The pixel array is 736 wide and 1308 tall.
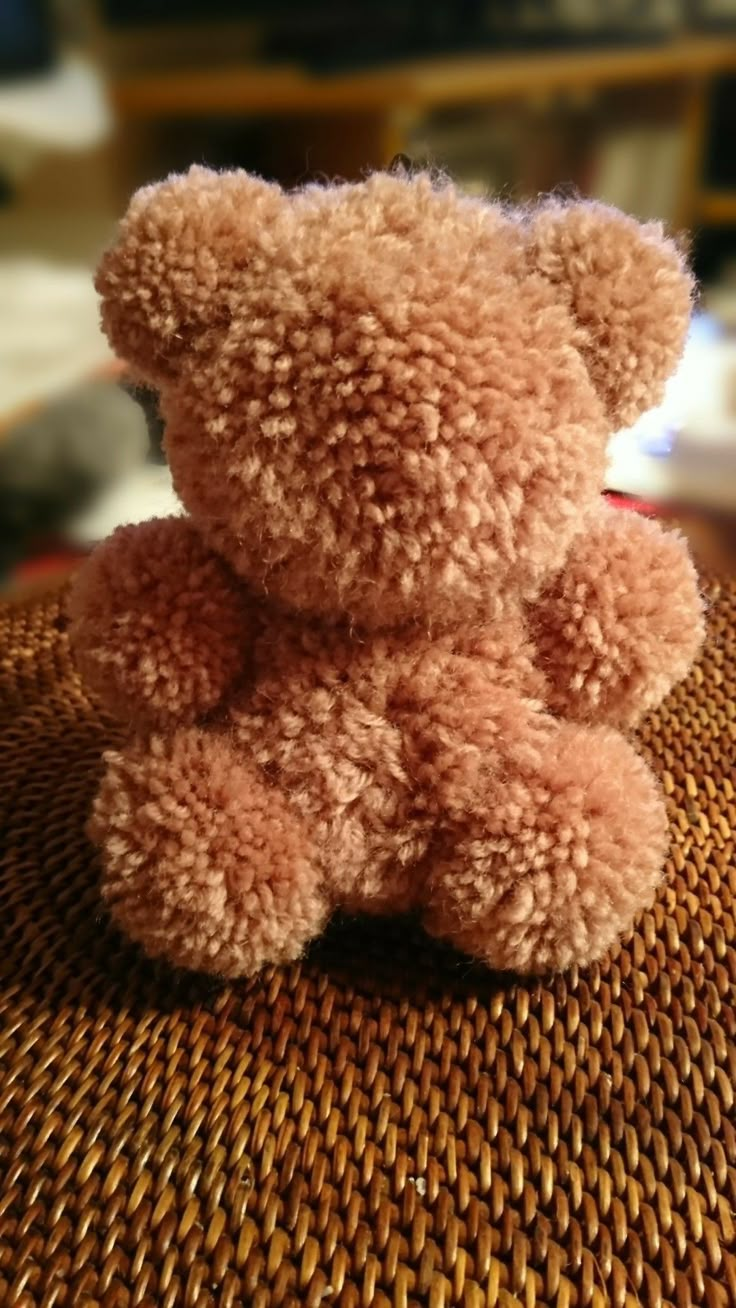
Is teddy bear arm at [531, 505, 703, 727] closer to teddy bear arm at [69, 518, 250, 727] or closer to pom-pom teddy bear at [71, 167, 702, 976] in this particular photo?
pom-pom teddy bear at [71, 167, 702, 976]

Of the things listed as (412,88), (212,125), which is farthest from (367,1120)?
(412,88)

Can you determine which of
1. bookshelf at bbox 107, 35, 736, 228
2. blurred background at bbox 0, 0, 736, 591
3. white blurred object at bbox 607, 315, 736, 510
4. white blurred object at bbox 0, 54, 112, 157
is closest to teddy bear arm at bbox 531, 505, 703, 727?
white blurred object at bbox 607, 315, 736, 510

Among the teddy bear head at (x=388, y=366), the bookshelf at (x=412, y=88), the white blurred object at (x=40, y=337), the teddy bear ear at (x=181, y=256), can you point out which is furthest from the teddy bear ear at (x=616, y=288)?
the white blurred object at (x=40, y=337)

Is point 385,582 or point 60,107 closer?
point 385,582

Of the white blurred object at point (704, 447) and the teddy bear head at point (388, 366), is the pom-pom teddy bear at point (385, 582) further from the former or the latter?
the white blurred object at point (704, 447)

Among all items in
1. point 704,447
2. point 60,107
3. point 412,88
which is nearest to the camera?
point 704,447

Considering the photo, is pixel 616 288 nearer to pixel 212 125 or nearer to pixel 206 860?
pixel 206 860
